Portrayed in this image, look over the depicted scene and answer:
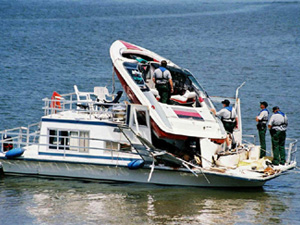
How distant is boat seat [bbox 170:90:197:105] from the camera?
24109 mm

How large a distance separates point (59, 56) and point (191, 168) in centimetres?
3704

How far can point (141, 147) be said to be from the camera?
22.4m

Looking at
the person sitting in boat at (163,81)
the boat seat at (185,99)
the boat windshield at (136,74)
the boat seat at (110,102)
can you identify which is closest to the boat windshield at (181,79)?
the boat seat at (185,99)

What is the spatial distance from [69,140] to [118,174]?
2239 mm

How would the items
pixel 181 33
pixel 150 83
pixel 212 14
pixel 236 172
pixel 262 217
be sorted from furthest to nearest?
pixel 212 14 → pixel 181 33 → pixel 150 83 → pixel 236 172 → pixel 262 217

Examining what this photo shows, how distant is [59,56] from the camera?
57.2 metres

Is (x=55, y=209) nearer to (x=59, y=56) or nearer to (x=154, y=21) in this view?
(x=59, y=56)

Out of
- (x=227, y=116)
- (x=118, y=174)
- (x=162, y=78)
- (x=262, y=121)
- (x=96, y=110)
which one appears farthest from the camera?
(x=96, y=110)

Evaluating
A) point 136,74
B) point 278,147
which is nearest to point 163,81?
point 136,74

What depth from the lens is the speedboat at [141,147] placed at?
22.2m

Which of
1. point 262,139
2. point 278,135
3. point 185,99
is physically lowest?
point 262,139

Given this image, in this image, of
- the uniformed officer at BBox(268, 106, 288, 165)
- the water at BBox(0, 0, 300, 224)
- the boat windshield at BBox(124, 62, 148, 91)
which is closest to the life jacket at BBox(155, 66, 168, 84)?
the boat windshield at BBox(124, 62, 148, 91)

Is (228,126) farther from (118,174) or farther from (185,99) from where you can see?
(118,174)

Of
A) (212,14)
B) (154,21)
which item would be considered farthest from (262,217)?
(212,14)
